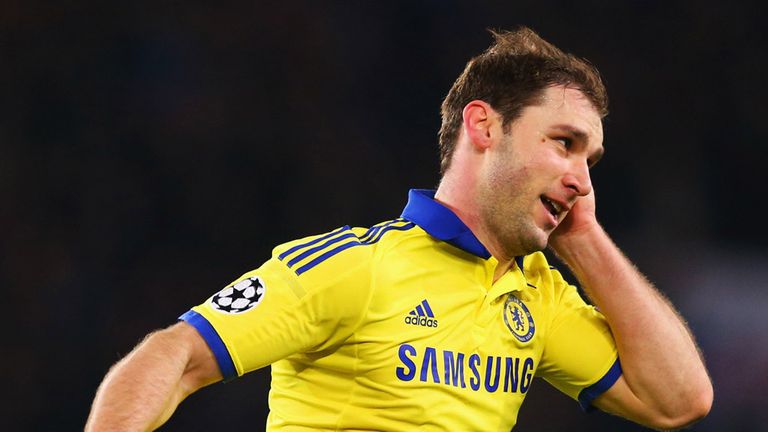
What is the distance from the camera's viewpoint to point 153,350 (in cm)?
202

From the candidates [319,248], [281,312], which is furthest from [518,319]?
[281,312]

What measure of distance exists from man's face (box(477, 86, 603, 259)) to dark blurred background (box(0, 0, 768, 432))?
117 inches

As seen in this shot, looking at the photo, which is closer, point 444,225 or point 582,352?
point 444,225

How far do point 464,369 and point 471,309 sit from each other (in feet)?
0.49

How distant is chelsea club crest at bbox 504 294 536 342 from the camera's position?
2.55 meters

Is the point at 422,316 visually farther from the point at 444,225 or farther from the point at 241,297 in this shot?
the point at 241,297

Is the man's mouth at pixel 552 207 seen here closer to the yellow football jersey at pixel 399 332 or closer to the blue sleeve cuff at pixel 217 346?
the yellow football jersey at pixel 399 332

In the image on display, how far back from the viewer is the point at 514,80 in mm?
2564

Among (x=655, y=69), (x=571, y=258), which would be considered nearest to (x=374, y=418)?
(x=571, y=258)

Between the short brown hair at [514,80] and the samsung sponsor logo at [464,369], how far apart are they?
1.72 ft

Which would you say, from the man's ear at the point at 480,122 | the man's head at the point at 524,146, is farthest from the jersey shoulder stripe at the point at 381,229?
the man's ear at the point at 480,122

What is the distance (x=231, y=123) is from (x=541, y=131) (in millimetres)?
3396

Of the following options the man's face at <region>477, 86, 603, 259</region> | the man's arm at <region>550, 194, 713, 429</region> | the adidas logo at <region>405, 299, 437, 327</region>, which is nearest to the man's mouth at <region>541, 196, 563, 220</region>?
the man's face at <region>477, 86, 603, 259</region>

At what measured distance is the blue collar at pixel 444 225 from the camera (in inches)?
98.7
